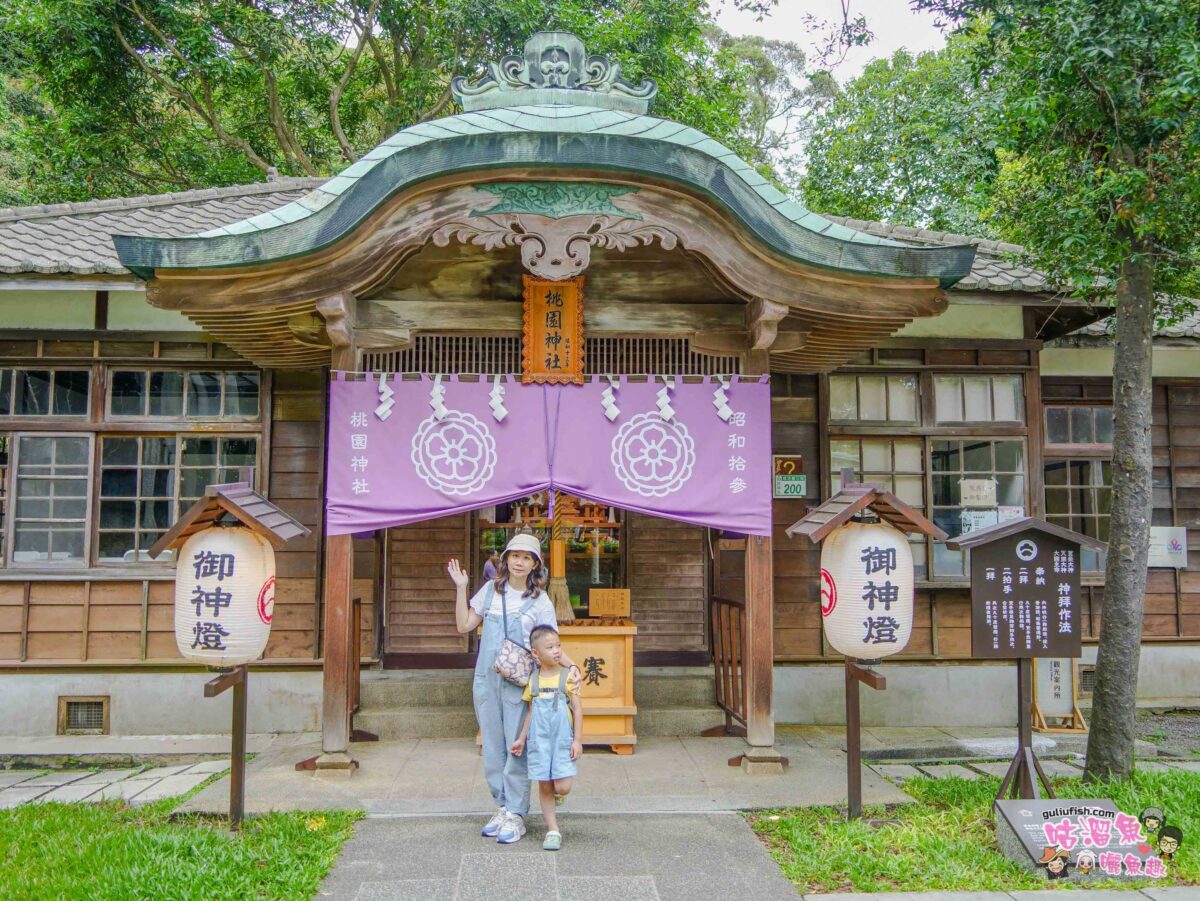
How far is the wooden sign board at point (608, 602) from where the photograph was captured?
295 inches

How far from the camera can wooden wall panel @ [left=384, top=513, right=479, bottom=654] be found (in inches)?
339

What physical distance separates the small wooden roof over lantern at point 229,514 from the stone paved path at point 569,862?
202 cm

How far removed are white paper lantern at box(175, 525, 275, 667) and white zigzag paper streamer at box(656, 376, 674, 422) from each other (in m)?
3.05

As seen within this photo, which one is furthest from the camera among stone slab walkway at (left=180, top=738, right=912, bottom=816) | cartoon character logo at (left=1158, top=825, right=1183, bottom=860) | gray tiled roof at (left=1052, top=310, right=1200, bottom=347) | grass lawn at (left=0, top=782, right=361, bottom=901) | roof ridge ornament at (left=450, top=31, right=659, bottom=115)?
gray tiled roof at (left=1052, top=310, right=1200, bottom=347)

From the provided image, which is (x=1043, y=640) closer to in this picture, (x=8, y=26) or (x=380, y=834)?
(x=380, y=834)

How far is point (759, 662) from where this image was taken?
6574 millimetres

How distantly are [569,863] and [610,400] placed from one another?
3.27 meters

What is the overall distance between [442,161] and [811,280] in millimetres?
2832

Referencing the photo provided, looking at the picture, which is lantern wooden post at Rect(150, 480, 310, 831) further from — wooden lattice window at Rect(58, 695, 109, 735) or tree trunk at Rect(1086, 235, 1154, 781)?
tree trunk at Rect(1086, 235, 1154, 781)

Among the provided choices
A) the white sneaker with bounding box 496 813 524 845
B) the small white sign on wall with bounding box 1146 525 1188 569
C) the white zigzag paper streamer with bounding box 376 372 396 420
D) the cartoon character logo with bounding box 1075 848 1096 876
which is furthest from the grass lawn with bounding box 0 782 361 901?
the small white sign on wall with bounding box 1146 525 1188 569

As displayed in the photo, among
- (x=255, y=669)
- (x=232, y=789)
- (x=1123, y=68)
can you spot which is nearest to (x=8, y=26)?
(x=255, y=669)

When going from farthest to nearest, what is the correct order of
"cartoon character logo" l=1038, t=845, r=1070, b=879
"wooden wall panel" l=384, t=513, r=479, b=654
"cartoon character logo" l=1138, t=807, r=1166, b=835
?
"wooden wall panel" l=384, t=513, r=479, b=654
"cartoon character logo" l=1138, t=807, r=1166, b=835
"cartoon character logo" l=1038, t=845, r=1070, b=879

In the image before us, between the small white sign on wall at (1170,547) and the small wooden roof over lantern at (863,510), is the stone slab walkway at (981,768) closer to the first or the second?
the small wooden roof over lantern at (863,510)

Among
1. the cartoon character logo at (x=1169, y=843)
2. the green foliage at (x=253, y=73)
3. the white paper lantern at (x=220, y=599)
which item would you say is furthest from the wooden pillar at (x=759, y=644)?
the green foliage at (x=253, y=73)
